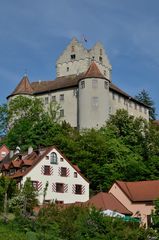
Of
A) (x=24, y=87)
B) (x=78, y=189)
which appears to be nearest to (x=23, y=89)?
(x=24, y=87)

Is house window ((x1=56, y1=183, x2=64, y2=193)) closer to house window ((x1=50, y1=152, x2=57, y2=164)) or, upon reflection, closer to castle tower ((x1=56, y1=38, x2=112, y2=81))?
house window ((x1=50, y1=152, x2=57, y2=164))

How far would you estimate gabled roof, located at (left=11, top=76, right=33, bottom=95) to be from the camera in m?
101

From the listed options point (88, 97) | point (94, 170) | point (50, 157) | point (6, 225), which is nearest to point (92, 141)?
point (94, 170)

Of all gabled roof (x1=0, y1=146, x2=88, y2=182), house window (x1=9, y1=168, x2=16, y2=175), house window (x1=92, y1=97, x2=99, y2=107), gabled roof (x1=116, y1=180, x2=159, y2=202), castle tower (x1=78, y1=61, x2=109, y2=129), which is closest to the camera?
gabled roof (x1=116, y1=180, x2=159, y2=202)

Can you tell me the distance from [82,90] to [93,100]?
3149mm

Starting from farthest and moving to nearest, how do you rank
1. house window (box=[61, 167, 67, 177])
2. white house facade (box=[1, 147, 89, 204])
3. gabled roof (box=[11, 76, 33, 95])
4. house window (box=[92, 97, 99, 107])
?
1. gabled roof (box=[11, 76, 33, 95])
2. house window (box=[92, 97, 99, 107])
3. house window (box=[61, 167, 67, 177])
4. white house facade (box=[1, 147, 89, 204])

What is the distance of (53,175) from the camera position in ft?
204

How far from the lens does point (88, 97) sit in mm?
91938

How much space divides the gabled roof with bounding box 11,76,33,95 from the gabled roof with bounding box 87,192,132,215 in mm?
47919

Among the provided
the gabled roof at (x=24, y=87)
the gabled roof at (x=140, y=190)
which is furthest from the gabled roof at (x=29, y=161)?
the gabled roof at (x=24, y=87)

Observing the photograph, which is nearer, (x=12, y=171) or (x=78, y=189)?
(x=78, y=189)

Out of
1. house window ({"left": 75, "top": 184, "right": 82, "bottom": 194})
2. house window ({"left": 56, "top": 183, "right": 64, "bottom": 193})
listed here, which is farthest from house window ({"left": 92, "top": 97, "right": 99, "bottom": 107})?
house window ({"left": 56, "top": 183, "right": 64, "bottom": 193})

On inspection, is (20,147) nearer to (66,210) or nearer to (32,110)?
(32,110)

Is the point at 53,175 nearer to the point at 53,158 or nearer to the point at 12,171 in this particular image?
the point at 53,158
